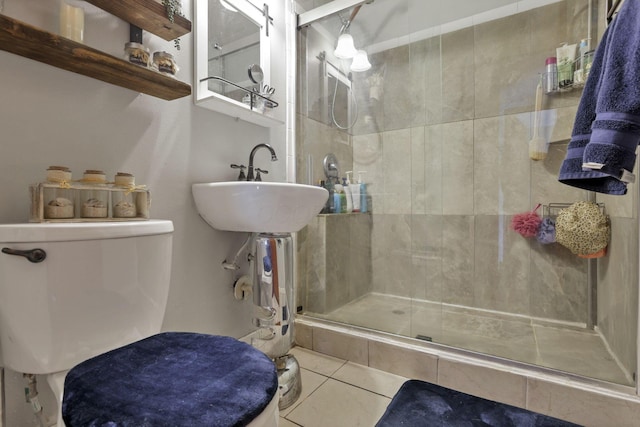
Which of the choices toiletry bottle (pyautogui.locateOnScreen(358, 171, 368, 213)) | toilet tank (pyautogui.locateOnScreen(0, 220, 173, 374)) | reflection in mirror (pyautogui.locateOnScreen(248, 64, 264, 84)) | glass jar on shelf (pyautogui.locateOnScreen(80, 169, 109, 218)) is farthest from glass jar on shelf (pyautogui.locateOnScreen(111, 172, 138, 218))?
toiletry bottle (pyautogui.locateOnScreen(358, 171, 368, 213))

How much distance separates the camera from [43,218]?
73 centimetres

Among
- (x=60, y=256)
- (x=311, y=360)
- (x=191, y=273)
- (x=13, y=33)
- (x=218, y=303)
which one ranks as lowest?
(x=311, y=360)

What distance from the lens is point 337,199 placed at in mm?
1973

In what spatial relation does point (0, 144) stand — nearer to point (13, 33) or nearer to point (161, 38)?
point (13, 33)

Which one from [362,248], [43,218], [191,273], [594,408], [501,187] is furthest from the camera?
[362,248]

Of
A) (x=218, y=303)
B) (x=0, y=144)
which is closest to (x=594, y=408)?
(x=218, y=303)

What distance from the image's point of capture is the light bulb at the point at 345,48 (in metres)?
1.96

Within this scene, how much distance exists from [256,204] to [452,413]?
1021 mm

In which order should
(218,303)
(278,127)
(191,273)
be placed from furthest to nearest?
1. (278,127)
2. (218,303)
3. (191,273)

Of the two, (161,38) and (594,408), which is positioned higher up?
(161,38)

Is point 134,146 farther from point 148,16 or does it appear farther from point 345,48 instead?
point 345,48

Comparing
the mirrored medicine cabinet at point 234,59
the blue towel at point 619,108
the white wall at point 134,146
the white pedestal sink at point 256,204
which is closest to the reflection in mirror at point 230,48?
the mirrored medicine cabinet at point 234,59

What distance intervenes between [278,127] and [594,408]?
178 cm

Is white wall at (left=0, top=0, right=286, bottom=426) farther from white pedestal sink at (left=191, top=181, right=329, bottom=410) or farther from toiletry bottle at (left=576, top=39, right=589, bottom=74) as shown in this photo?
toiletry bottle at (left=576, top=39, right=589, bottom=74)
